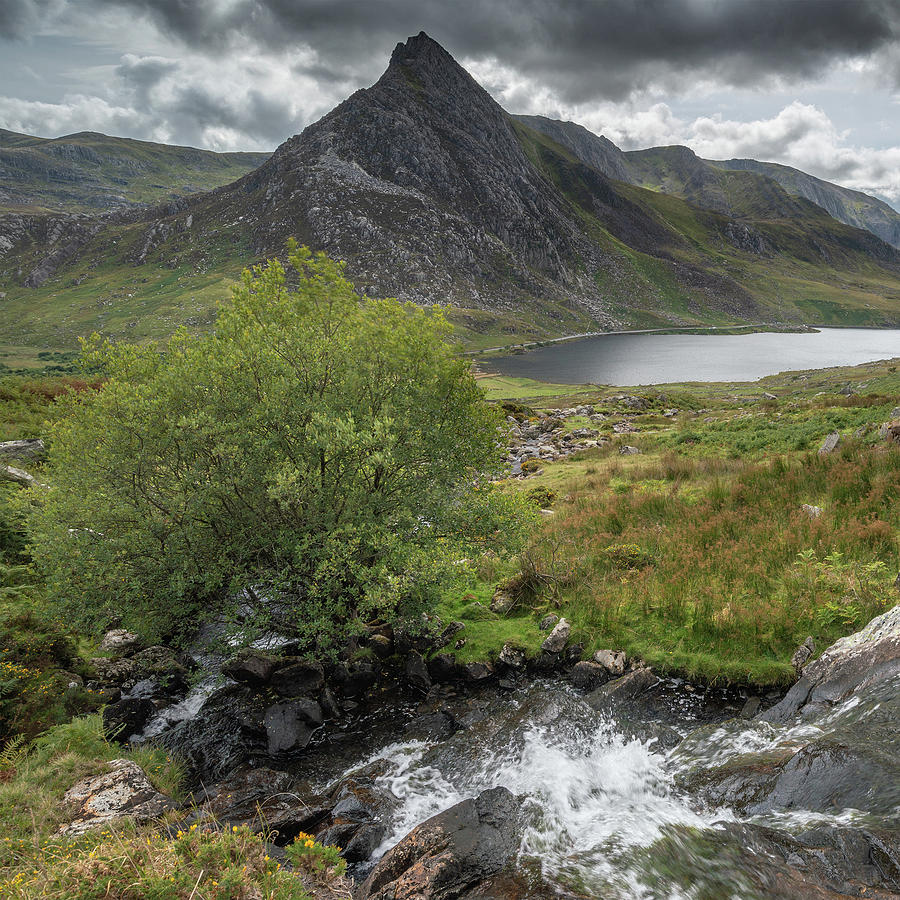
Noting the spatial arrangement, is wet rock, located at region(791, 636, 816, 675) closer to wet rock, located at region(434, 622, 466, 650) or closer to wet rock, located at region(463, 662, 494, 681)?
wet rock, located at region(463, 662, 494, 681)

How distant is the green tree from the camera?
11.0 meters

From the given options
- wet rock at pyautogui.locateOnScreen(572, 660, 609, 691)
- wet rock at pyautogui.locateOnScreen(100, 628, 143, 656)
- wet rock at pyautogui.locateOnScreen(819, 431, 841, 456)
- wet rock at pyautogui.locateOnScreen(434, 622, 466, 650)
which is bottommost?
wet rock at pyautogui.locateOnScreen(100, 628, 143, 656)

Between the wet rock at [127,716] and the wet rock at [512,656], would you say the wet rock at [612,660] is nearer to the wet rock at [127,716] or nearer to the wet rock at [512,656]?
the wet rock at [512,656]

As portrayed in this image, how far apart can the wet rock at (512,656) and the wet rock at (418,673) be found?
6.57ft

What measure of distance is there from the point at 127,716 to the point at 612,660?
12308 mm

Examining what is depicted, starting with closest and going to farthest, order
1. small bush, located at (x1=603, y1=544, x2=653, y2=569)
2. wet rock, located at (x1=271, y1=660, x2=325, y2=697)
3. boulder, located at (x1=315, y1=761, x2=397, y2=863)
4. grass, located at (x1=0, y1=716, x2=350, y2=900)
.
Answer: grass, located at (x1=0, y1=716, x2=350, y2=900) → boulder, located at (x1=315, y1=761, x2=397, y2=863) → wet rock, located at (x1=271, y1=660, x2=325, y2=697) → small bush, located at (x1=603, y1=544, x2=653, y2=569)

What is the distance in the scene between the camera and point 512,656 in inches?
496

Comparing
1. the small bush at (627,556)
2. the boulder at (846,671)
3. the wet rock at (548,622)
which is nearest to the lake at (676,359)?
the small bush at (627,556)

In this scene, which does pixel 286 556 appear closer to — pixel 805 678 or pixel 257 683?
pixel 257 683

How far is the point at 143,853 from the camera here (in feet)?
18.4

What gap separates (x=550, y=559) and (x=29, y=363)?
172 metres

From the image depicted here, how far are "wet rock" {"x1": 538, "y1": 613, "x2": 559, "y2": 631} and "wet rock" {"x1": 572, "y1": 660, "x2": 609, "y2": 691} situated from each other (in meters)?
1.52

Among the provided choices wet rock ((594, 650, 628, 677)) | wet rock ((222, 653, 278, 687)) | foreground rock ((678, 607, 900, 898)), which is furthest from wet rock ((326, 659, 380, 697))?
foreground rock ((678, 607, 900, 898))

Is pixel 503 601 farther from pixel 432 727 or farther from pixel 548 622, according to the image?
pixel 432 727
